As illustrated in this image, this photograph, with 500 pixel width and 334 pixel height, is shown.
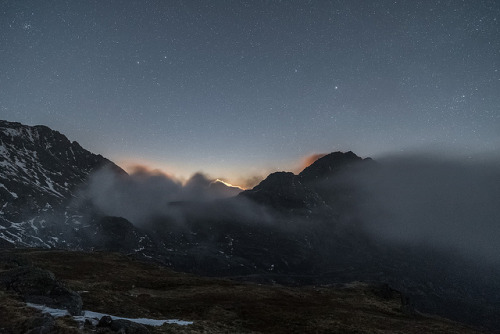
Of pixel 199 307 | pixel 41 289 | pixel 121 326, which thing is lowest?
pixel 199 307

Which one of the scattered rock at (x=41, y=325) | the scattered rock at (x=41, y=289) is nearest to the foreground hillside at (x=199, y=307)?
the scattered rock at (x=41, y=325)

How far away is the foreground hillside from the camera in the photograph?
2342cm

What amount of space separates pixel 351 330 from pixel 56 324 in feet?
94.9

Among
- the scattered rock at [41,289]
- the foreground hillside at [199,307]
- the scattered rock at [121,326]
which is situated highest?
the scattered rock at [41,289]

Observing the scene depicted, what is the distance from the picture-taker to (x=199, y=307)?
129ft

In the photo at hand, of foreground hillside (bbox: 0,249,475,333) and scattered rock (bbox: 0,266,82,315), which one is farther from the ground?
scattered rock (bbox: 0,266,82,315)

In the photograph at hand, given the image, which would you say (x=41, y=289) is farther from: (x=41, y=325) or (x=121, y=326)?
(x=121, y=326)

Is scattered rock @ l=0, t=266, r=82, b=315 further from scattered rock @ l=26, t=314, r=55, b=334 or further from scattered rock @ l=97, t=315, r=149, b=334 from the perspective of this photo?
scattered rock @ l=26, t=314, r=55, b=334

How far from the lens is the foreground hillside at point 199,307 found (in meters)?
23.4

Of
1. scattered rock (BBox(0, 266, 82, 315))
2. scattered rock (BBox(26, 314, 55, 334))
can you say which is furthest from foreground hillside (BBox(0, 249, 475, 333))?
scattered rock (BBox(0, 266, 82, 315))

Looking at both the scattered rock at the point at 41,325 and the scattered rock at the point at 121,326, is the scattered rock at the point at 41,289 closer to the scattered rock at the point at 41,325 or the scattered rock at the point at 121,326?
the scattered rock at the point at 121,326

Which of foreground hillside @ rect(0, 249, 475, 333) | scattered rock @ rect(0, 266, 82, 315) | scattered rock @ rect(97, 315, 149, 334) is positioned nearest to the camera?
scattered rock @ rect(97, 315, 149, 334)

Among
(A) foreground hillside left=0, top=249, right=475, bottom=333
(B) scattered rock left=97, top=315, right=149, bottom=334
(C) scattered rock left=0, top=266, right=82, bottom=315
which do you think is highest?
(C) scattered rock left=0, top=266, right=82, bottom=315

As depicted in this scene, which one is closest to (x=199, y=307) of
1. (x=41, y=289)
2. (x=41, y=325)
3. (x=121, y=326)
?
(x=41, y=289)
